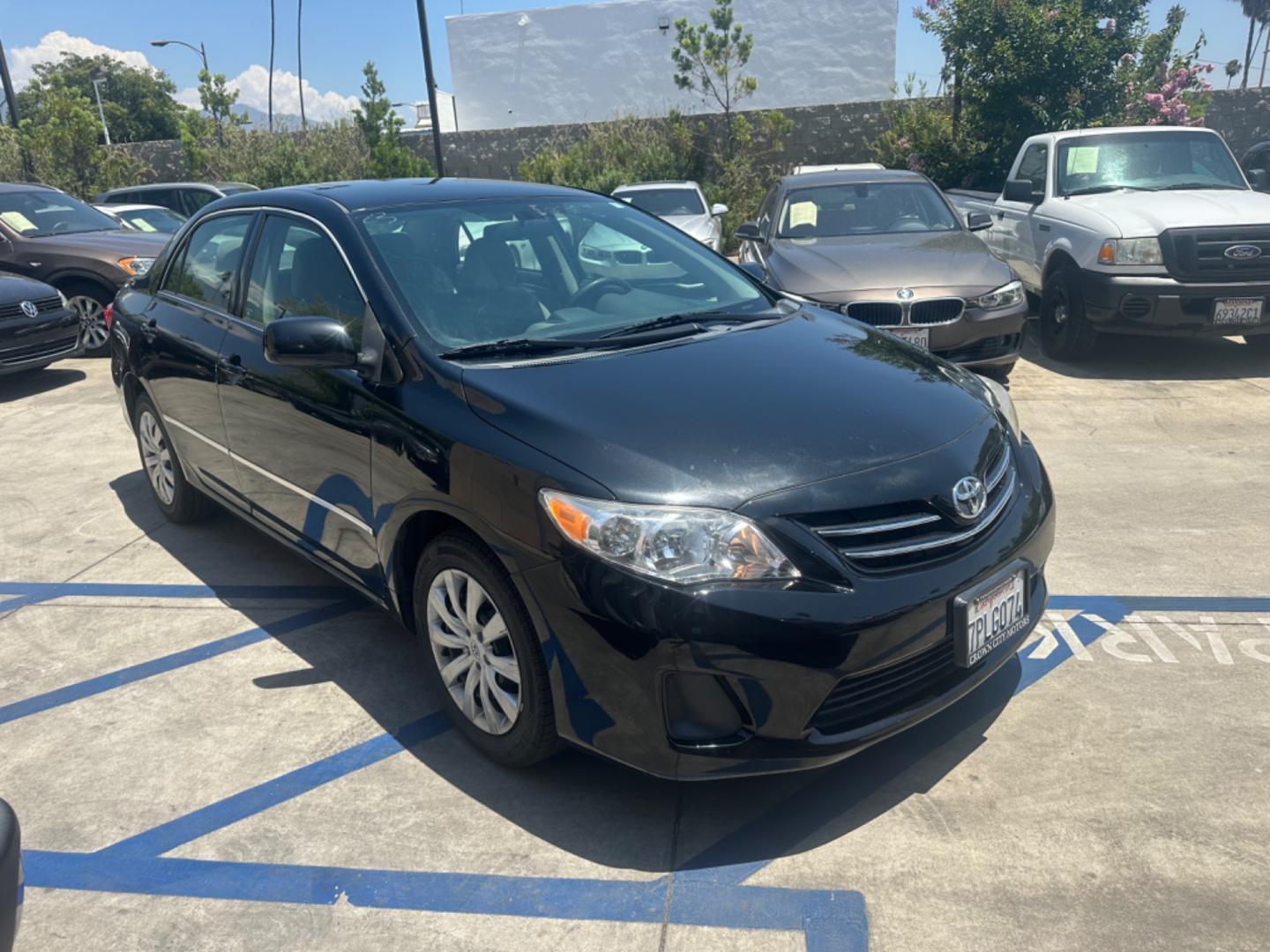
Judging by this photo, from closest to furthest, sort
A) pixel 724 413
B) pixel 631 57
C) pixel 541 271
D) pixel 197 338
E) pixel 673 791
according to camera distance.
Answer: pixel 724 413 < pixel 673 791 < pixel 541 271 < pixel 197 338 < pixel 631 57

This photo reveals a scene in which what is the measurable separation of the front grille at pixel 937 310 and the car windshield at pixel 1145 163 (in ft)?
8.42

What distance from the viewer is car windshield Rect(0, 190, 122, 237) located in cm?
1071

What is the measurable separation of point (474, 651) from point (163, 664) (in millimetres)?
1623

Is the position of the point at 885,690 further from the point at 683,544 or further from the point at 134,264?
Result: the point at 134,264

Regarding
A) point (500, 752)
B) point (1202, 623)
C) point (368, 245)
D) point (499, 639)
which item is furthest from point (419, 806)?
point (1202, 623)

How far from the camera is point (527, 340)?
3488 millimetres

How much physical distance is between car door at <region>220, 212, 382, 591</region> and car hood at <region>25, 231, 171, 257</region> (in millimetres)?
6792

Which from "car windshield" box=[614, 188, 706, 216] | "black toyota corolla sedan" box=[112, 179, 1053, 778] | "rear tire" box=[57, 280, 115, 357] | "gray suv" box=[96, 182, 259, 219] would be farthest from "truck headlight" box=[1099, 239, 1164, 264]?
"gray suv" box=[96, 182, 259, 219]

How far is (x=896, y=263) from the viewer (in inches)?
295

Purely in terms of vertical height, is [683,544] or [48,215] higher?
[48,215]

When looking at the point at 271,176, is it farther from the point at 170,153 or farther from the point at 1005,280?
the point at 1005,280

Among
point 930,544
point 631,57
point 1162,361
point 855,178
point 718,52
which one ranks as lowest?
point 1162,361

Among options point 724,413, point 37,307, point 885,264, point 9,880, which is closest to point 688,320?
point 724,413

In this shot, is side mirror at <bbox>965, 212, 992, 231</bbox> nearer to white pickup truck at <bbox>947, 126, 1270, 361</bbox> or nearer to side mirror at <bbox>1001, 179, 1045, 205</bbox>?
white pickup truck at <bbox>947, 126, 1270, 361</bbox>
